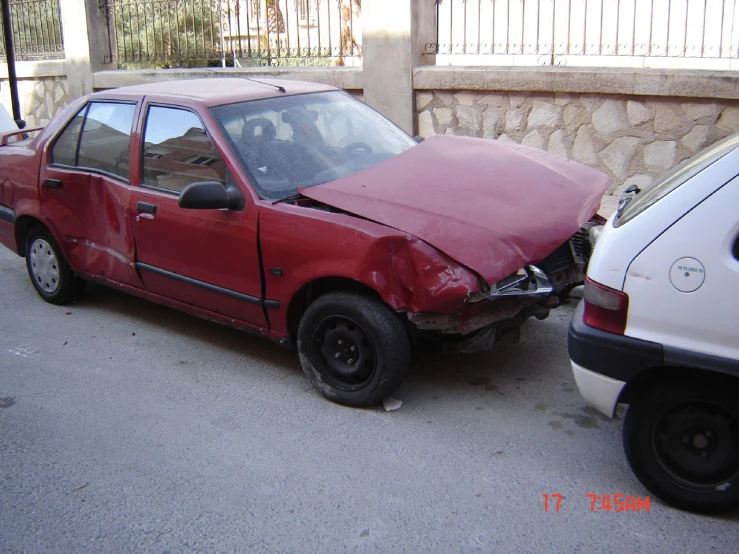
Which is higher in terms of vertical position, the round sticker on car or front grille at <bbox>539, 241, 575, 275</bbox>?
the round sticker on car

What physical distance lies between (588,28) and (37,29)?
9721mm

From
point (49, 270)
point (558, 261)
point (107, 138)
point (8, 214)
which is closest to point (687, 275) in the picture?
point (558, 261)

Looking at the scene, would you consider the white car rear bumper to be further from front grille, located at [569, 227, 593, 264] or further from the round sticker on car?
front grille, located at [569, 227, 593, 264]

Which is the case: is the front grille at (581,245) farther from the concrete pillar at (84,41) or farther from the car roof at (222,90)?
the concrete pillar at (84,41)

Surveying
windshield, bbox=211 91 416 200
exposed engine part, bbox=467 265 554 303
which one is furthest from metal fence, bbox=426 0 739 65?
exposed engine part, bbox=467 265 554 303

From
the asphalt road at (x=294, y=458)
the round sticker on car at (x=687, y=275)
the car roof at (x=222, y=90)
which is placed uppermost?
the car roof at (x=222, y=90)

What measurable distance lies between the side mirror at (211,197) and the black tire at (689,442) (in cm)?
258

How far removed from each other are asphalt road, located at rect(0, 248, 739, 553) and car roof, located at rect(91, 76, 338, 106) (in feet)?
5.64

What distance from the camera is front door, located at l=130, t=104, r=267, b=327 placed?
4.90 m

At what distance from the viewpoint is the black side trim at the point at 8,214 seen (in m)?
6.70

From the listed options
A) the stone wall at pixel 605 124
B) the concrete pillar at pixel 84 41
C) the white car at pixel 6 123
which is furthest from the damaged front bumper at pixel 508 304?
the concrete pillar at pixel 84 41

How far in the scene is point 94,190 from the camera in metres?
5.89

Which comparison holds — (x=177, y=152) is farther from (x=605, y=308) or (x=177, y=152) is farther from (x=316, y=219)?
(x=605, y=308)

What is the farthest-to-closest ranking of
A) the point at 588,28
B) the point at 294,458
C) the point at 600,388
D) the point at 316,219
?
the point at 588,28
the point at 316,219
the point at 294,458
the point at 600,388
